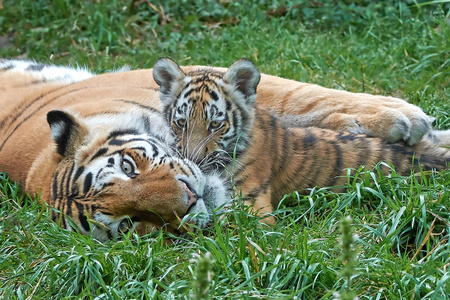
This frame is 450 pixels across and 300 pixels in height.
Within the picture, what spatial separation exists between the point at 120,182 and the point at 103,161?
26 centimetres

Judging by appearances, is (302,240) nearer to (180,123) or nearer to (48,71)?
(180,123)

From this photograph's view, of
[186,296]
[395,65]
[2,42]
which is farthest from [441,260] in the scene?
[2,42]

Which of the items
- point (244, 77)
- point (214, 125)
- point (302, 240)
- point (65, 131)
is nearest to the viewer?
point (302, 240)

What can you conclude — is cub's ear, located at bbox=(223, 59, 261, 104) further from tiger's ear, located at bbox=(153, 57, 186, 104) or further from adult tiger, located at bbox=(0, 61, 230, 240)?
adult tiger, located at bbox=(0, 61, 230, 240)

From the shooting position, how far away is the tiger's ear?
350 centimetres

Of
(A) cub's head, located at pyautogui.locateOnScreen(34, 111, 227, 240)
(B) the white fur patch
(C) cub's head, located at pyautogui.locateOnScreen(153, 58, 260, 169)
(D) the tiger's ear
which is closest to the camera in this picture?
(A) cub's head, located at pyautogui.locateOnScreen(34, 111, 227, 240)

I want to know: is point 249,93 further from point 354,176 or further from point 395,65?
point 395,65

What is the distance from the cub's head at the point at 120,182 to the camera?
8.60 feet

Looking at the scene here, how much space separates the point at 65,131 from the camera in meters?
3.00

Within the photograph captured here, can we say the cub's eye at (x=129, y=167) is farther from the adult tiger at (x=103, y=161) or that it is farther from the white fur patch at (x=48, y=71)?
the white fur patch at (x=48, y=71)

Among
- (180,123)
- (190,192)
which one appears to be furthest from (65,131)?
(190,192)

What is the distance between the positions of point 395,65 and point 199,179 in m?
2.70

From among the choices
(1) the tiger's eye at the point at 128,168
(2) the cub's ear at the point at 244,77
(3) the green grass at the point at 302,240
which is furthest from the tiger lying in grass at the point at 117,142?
(2) the cub's ear at the point at 244,77

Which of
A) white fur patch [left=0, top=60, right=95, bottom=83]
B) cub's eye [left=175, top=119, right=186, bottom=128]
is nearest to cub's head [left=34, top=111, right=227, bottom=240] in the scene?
cub's eye [left=175, top=119, right=186, bottom=128]
